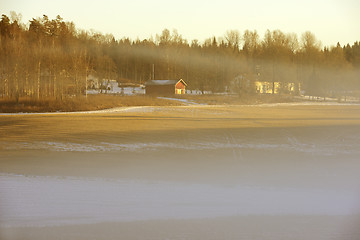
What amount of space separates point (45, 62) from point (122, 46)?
5774cm

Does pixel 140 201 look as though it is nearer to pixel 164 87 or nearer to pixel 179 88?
pixel 164 87

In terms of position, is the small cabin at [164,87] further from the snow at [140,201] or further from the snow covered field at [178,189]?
the snow at [140,201]

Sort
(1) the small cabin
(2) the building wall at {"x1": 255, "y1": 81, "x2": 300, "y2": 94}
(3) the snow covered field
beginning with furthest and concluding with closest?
1. (2) the building wall at {"x1": 255, "y1": 81, "x2": 300, "y2": 94}
2. (1) the small cabin
3. (3) the snow covered field

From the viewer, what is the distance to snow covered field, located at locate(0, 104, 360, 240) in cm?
578

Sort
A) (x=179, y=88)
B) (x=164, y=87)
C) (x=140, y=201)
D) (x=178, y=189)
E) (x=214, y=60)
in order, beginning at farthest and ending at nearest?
(x=214, y=60) < (x=179, y=88) < (x=164, y=87) < (x=178, y=189) < (x=140, y=201)

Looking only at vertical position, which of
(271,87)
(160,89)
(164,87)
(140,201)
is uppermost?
(271,87)

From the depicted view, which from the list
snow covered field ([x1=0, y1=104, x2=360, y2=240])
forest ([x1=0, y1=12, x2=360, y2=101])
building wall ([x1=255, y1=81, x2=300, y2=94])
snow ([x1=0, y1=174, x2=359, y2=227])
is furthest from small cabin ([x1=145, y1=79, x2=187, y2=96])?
snow ([x1=0, y1=174, x2=359, y2=227])

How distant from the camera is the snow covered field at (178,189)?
578cm

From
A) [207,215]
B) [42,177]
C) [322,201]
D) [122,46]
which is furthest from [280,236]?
[122,46]

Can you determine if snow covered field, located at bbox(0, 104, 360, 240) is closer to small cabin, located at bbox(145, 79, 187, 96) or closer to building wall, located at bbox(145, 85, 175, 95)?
small cabin, located at bbox(145, 79, 187, 96)

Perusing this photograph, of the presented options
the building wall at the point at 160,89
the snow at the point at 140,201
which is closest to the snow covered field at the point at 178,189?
the snow at the point at 140,201

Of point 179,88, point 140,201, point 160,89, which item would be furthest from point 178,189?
point 179,88

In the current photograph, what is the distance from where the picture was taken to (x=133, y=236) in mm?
5492

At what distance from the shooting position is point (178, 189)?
7871mm
